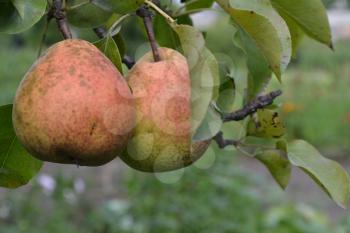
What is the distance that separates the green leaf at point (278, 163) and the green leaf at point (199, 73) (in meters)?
0.29

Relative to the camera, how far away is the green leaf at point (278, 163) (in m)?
1.07

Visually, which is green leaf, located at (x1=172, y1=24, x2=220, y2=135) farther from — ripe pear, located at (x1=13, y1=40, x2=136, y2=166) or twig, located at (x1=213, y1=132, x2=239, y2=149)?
twig, located at (x1=213, y1=132, x2=239, y2=149)

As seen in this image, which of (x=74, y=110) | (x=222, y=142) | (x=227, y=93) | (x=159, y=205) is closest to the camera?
(x=74, y=110)

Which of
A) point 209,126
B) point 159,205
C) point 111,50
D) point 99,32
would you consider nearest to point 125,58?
point 99,32

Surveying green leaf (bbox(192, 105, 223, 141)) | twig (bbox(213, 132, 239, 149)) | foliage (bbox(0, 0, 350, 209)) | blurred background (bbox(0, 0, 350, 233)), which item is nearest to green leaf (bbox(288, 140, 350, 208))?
foliage (bbox(0, 0, 350, 209))

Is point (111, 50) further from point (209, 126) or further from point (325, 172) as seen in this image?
point (325, 172)

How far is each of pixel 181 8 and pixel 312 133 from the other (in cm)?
505

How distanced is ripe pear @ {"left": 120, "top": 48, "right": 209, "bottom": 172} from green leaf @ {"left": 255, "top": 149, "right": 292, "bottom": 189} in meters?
0.26

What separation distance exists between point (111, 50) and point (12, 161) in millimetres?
218

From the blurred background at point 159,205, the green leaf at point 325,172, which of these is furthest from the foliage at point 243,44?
the blurred background at point 159,205

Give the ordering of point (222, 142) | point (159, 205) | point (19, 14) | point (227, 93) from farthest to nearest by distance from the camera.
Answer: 1. point (159, 205)
2. point (222, 142)
3. point (227, 93)
4. point (19, 14)

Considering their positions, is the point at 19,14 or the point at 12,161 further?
the point at 12,161

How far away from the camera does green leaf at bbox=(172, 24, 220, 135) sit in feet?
2.44

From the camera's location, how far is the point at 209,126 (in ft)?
2.47
